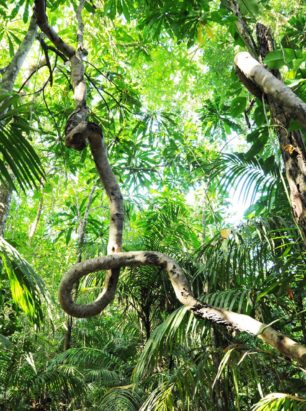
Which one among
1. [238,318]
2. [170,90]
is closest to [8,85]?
[238,318]

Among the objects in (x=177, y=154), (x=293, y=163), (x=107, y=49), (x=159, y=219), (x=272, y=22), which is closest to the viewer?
(x=293, y=163)

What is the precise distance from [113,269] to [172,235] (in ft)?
9.15

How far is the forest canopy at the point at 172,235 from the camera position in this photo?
3.86ft

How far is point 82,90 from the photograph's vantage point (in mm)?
1255

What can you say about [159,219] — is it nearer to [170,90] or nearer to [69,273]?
[170,90]

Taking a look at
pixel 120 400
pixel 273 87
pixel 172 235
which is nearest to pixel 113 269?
pixel 273 87

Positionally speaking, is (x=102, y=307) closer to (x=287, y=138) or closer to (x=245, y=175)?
(x=287, y=138)

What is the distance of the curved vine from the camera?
107 centimetres

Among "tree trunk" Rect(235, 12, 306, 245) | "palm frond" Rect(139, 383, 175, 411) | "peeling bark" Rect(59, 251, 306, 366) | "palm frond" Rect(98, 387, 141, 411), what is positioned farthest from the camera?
"palm frond" Rect(98, 387, 141, 411)

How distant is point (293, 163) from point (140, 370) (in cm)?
92

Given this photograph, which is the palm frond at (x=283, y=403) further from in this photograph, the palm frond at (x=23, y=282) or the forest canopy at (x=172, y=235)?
the palm frond at (x=23, y=282)

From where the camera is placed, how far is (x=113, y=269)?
1.10 meters

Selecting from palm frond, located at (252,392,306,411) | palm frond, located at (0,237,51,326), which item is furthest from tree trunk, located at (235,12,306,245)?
palm frond, located at (0,237,51,326)

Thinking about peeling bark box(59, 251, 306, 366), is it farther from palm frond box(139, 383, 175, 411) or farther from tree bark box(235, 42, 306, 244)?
palm frond box(139, 383, 175, 411)
